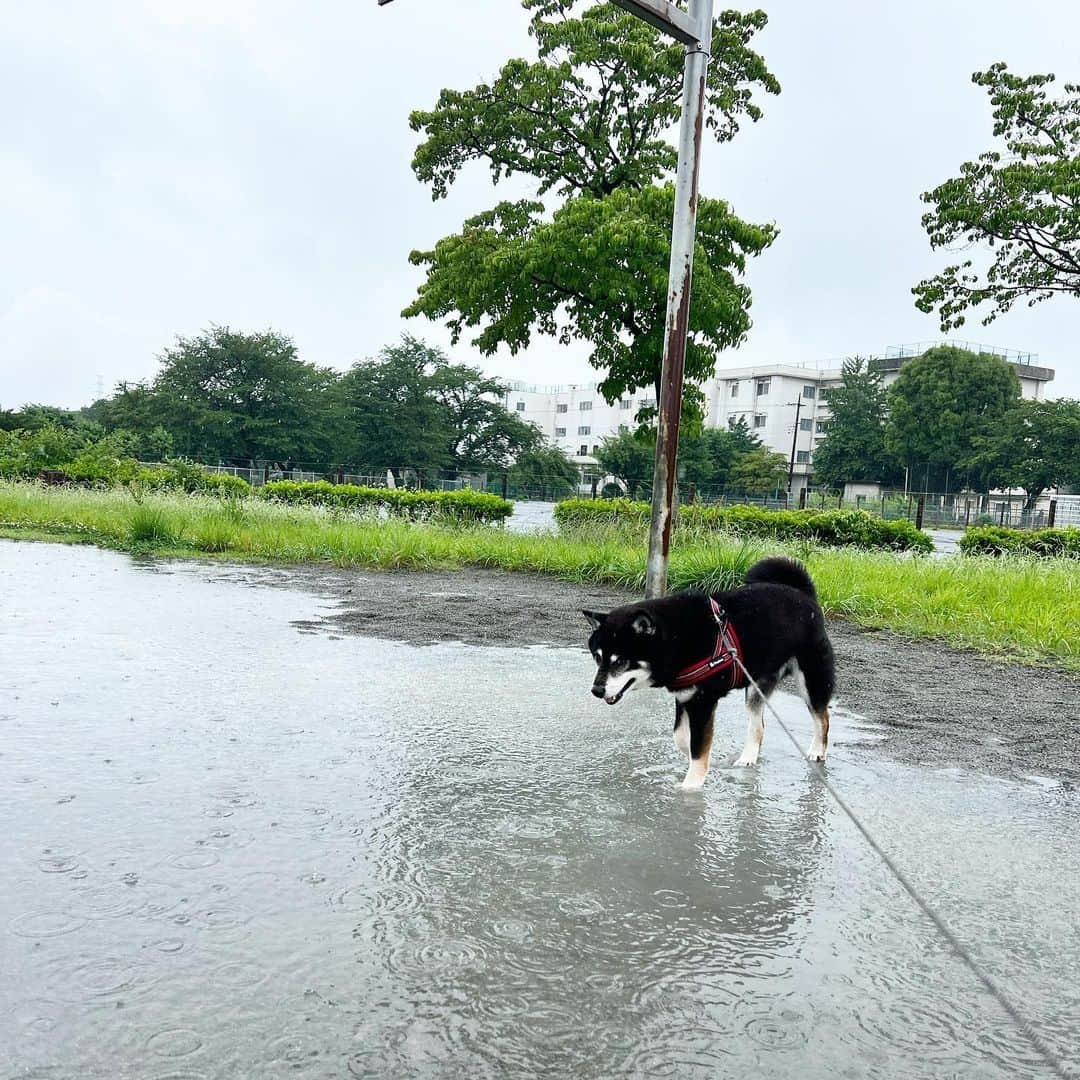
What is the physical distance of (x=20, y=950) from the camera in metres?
2.46

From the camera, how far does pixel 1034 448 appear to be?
61969mm

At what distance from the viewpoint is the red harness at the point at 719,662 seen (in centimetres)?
414

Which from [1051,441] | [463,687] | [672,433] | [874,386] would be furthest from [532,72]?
[874,386]

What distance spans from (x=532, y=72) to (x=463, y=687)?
1638 centimetres

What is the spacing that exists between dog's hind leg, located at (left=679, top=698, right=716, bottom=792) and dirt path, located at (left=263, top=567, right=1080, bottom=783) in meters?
1.42

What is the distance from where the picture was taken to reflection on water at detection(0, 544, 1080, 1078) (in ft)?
7.07

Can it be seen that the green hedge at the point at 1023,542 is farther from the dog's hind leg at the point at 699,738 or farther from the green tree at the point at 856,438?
the green tree at the point at 856,438

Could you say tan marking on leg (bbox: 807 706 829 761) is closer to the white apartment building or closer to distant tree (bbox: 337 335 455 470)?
distant tree (bbox: 337 335 455 470)

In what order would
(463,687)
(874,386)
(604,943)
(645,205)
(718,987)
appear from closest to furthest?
(718,987) < (604,943) < (463,687) < (645,205) < (874,386)

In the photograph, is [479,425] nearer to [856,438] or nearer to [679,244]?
[856,438]

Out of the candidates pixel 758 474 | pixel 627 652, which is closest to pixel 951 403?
pixel 758 474

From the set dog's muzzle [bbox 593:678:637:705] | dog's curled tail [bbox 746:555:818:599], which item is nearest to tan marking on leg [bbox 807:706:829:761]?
dog's curled tail [bbox 746:555:818:599]

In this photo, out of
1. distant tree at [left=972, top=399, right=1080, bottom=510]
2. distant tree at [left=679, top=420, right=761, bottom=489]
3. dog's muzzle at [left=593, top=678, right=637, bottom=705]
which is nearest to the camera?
Answer: dog's muzzle at [left=593, top=678, right=637, bottom=705]

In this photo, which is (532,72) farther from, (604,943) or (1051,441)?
(1051,441)
